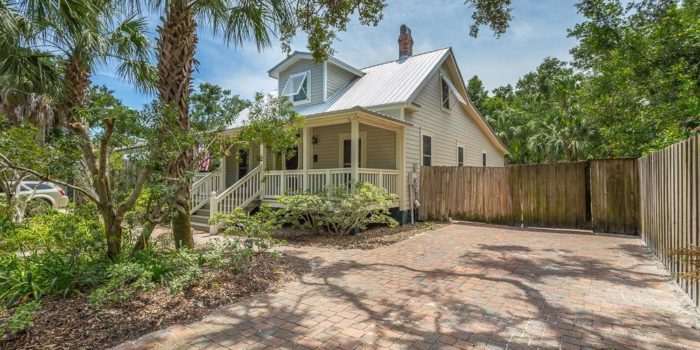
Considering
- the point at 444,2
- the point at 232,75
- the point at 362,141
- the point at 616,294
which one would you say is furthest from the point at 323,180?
the point at 616,294

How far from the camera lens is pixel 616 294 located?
430 cm

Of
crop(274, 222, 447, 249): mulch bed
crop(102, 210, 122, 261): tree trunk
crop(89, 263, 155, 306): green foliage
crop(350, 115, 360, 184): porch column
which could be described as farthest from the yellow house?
crop(89, 263, 155, 306): green foliage

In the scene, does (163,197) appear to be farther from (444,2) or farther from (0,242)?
(444,2)

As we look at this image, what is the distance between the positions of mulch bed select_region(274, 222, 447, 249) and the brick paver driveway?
1.37 m

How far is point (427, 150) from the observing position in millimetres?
12758

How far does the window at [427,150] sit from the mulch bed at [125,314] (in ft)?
29.1

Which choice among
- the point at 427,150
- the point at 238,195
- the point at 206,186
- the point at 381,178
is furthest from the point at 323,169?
the point at 206,186

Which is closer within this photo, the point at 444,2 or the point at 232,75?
the point at 444,2

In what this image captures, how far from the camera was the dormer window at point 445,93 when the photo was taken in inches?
535

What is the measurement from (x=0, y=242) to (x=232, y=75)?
8871 millimetres

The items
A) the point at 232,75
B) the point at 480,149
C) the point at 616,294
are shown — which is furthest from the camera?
the point at 480,149

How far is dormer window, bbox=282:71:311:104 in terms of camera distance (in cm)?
1388

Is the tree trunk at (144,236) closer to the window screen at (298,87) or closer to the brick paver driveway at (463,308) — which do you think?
the brick paver driveway at (463,308)

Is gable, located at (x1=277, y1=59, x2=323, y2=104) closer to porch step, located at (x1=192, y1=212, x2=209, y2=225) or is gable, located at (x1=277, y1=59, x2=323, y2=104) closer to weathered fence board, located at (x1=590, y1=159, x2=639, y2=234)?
porch step, located at (x1=192, y1=212, x2=209, y2=225)
